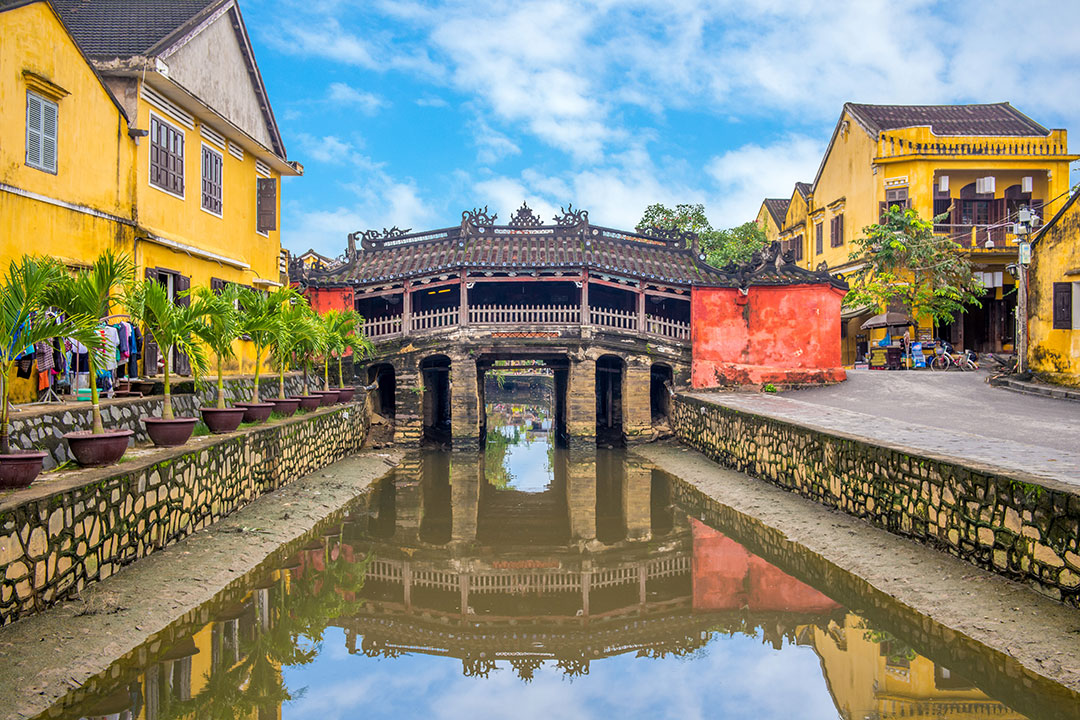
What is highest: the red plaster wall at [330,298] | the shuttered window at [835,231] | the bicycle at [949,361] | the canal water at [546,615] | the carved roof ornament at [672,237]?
the shuttered window at [835,231]

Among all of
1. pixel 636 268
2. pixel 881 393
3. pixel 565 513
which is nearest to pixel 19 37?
pixel 565 513

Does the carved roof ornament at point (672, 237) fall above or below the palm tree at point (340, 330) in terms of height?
above

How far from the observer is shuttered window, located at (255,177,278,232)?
17.8 metres

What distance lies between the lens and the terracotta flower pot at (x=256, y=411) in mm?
12422

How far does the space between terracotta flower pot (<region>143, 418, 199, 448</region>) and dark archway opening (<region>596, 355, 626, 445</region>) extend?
1615 cm

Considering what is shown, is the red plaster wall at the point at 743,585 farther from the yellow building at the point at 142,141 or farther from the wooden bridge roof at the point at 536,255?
the wooden bridge roof at the point at 536,255

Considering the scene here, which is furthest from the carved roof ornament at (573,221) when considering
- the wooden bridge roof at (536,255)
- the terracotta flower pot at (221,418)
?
the terracotta flower pot at (221,418)

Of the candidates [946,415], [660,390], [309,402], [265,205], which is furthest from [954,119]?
[309,402]

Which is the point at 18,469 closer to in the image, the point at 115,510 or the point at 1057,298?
the point at 115,510

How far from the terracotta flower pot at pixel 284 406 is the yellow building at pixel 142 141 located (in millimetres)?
1917

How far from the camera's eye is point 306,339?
14.5 metres

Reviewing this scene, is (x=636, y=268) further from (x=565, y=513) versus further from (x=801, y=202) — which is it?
(x=801, y=202)

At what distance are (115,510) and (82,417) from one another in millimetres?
2385

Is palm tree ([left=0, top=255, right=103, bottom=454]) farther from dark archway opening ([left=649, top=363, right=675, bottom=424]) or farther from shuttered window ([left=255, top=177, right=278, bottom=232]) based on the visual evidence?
dark archway opening ([left=649, top=363, right=675, bottom=424])
